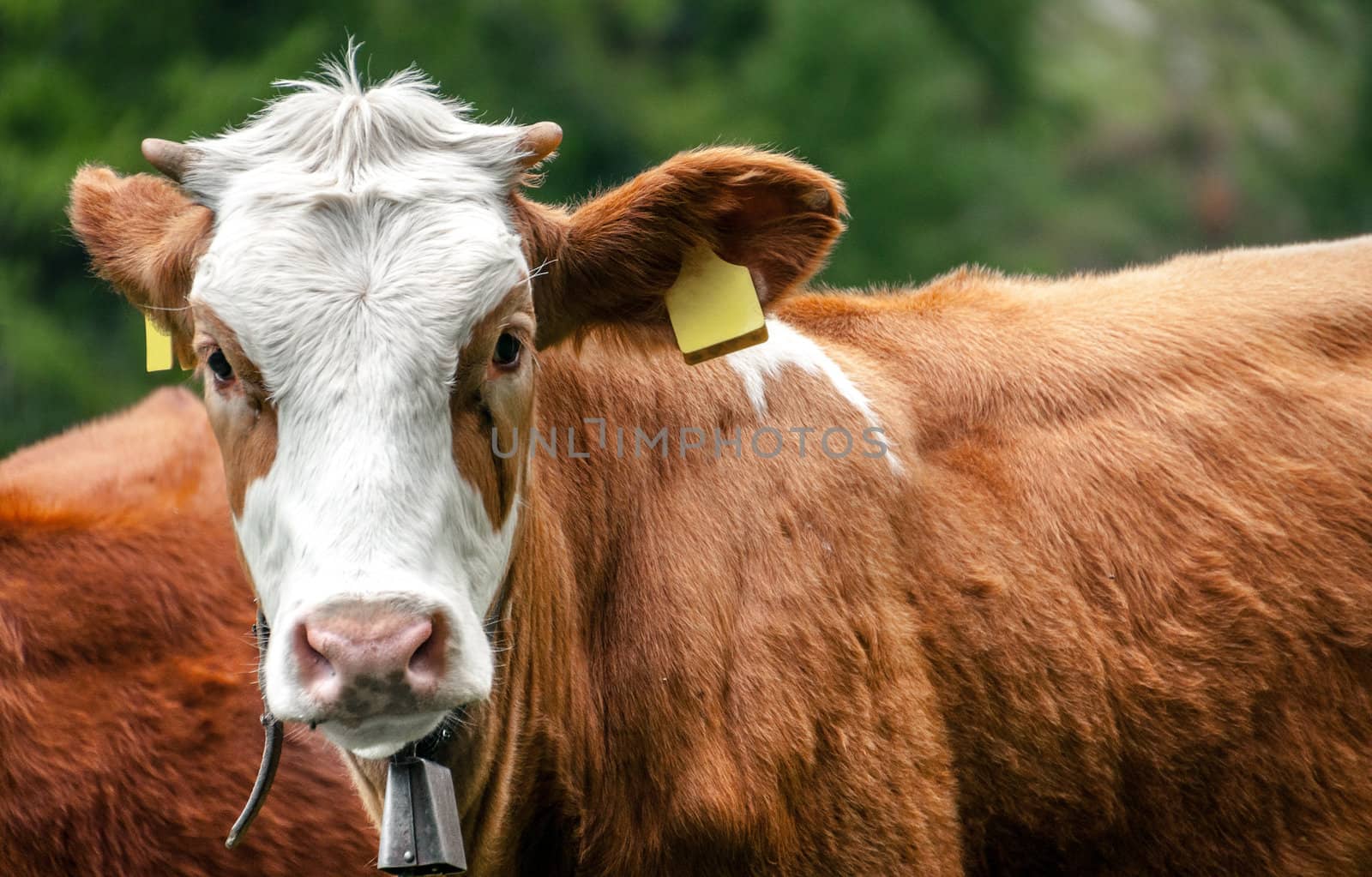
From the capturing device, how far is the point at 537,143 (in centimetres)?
315

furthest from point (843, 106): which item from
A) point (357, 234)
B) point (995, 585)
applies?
point (357, 234)

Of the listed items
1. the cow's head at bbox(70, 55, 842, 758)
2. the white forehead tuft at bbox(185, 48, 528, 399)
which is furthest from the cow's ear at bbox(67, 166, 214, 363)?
the white forehead tuft at bbox(185, 48, 528, 399)

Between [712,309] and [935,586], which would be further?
[935,586]

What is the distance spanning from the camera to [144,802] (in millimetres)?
3963

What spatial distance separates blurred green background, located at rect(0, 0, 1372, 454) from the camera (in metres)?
11.7

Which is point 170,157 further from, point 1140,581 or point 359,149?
point 1140,581

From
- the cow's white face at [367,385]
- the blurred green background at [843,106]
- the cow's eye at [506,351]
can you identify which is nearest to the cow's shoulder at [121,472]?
the cow's white face at [367,385]

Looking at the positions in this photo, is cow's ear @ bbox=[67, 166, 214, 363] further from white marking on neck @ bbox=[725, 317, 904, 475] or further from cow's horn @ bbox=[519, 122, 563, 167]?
white marking on neck @ bbox=[725, 317, 904, 475]

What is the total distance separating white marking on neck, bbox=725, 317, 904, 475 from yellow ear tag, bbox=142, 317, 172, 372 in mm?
1292

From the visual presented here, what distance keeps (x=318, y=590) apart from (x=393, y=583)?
128mm

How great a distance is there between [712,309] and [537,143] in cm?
53

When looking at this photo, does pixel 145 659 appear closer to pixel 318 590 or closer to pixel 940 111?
pixel 318 590

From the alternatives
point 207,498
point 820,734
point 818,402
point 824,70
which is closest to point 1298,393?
point 818,402

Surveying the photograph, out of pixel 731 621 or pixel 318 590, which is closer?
pixel 318 590
